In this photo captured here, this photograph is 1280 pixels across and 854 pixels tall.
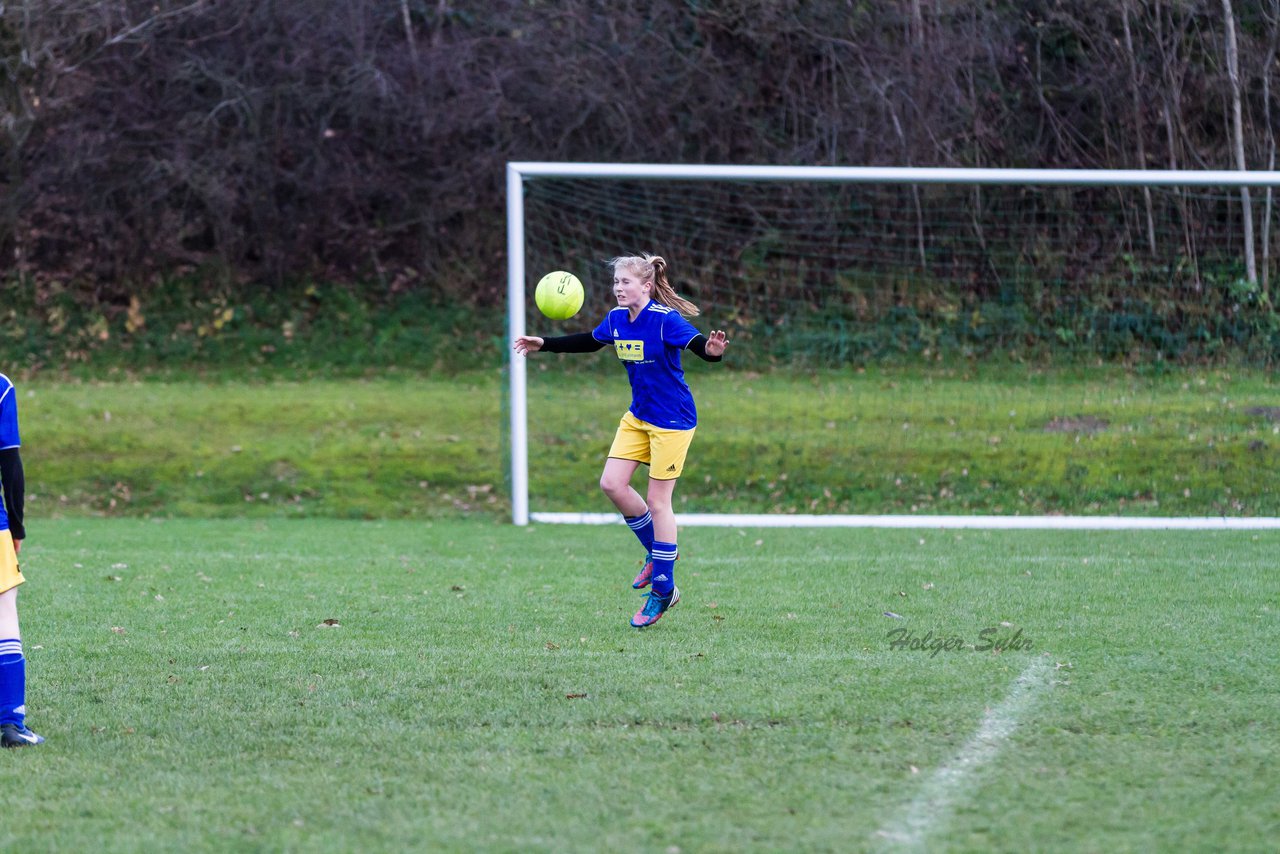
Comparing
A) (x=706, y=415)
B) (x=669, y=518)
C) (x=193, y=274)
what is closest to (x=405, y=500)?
(x=706, y=415)

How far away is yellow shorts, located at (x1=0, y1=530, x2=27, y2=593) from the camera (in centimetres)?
459

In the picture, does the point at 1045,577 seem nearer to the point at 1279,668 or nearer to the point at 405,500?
the point at 1279,668

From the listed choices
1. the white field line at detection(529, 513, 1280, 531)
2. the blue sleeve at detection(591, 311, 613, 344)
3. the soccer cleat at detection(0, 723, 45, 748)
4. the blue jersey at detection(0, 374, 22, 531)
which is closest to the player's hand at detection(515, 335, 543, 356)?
the blue sleeve at detection(591, 311, 613, 344)

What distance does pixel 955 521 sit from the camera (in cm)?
1162

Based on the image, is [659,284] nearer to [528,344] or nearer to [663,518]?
[528,344]

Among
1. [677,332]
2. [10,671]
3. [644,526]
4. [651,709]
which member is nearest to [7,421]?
[10,671]

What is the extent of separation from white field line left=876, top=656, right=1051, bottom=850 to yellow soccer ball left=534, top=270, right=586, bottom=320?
10.4ft

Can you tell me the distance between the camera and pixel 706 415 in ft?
46.0

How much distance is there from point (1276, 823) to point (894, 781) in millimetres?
1122

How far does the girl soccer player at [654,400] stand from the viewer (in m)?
6.74

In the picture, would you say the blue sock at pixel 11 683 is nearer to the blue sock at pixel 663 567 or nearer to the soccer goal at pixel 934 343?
the blue sock at pixel 663 567

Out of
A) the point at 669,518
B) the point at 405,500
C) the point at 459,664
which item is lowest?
the point at 405,500

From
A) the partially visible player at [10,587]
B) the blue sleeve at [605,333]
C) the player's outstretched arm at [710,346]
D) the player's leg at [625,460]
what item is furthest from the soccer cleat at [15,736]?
the blue sleeve at [605,333]

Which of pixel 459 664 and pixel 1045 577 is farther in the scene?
pixel 1045 577
